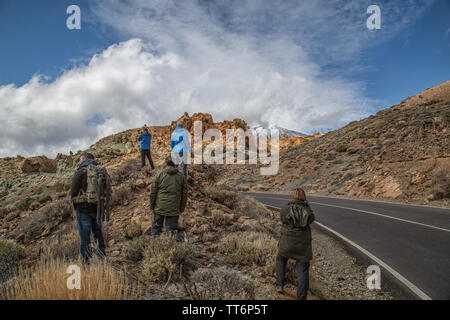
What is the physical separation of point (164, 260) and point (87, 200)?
1.78 m

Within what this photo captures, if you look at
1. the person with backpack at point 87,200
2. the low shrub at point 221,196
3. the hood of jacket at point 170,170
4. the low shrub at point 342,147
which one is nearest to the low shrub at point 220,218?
the low shrub at point 221,196

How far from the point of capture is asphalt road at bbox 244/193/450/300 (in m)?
4.36

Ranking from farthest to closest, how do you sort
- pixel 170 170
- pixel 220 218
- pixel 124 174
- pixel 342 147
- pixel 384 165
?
pixel 342 147
pixel 384 165
pixel 124 174
pixel 220 218
pixel 170 170

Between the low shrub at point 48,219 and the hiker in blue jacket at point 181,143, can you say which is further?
the low shrub at point 48,219

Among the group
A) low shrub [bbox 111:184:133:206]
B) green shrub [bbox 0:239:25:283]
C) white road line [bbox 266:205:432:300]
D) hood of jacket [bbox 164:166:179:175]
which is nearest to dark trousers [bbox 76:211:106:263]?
hood of jacket [bbox 164:166:179:175]

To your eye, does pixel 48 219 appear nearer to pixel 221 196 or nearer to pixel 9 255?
pixel 9 255

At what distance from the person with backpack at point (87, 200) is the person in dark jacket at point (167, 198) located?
39.2 inches

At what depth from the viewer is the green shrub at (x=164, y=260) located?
3730 mm

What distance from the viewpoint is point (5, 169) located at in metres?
34.0

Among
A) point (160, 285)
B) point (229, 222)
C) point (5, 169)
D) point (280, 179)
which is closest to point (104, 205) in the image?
point (160, 285)

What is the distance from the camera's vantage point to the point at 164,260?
3855 mm

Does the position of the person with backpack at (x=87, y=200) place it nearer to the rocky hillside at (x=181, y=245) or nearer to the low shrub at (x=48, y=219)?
the rocky hillside at (x=181, y=245)

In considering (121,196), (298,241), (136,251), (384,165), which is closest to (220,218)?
(136,251)

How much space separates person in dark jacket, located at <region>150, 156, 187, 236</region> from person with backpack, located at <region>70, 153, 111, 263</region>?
100 cm
